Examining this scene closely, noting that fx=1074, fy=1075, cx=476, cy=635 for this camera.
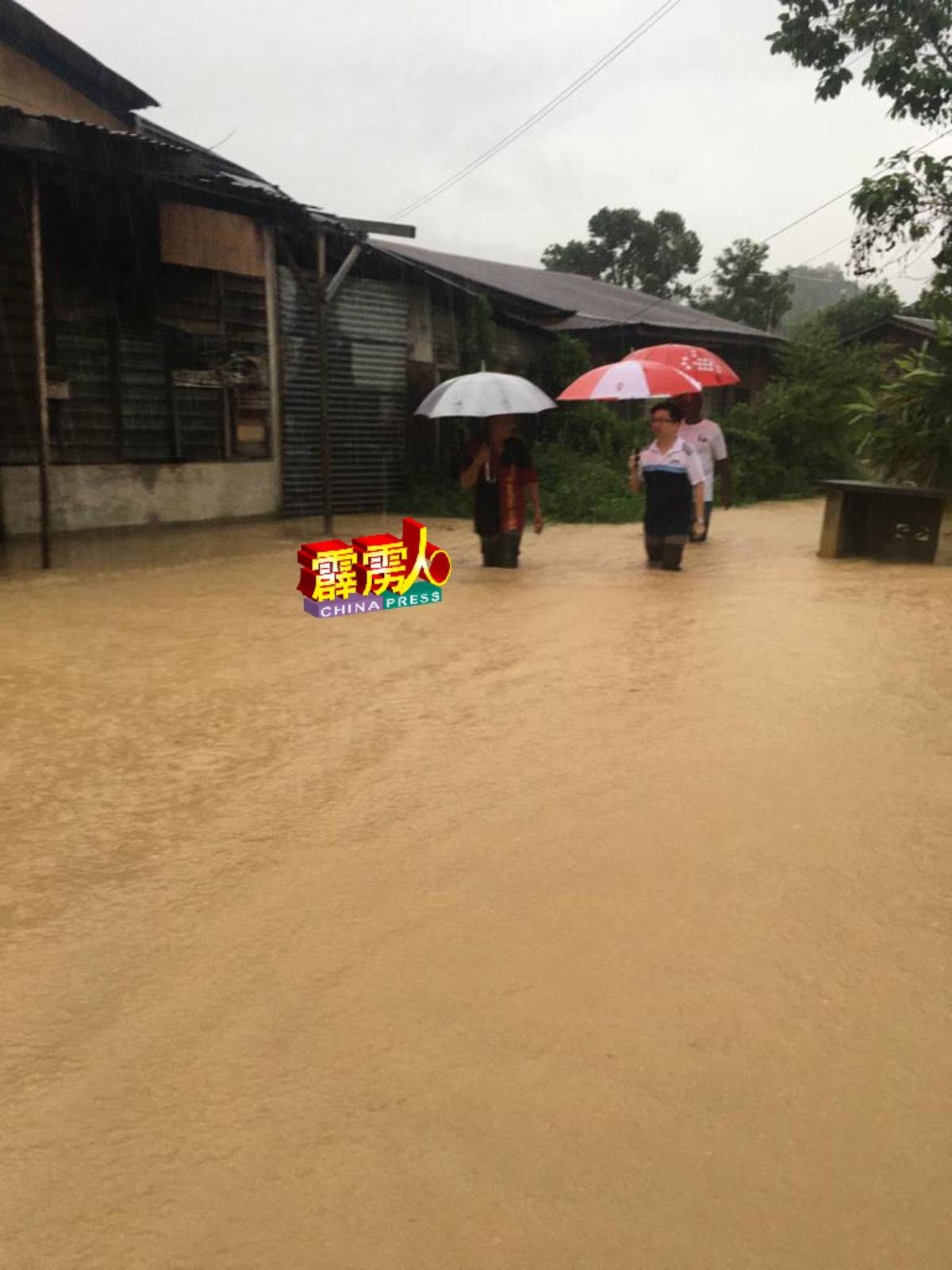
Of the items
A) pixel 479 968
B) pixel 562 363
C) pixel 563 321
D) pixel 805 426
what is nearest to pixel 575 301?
pixel 563 321

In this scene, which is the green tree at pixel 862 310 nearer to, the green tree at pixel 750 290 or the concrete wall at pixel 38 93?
the green tree at pixel 750 290

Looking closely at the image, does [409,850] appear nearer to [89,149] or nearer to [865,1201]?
[865,1201]

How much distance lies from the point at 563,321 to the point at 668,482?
40.9 ft

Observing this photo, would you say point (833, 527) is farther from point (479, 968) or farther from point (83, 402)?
point (479, 968)

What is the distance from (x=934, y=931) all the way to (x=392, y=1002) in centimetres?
141

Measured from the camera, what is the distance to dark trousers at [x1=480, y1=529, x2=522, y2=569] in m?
9.52

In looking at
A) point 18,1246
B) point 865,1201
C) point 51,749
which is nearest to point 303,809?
point 51,749

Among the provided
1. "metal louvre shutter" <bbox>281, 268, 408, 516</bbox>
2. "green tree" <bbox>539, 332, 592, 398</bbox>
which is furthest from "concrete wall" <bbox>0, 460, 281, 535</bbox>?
"green tree" <bbox>539, 332, 592, 398</bbox>

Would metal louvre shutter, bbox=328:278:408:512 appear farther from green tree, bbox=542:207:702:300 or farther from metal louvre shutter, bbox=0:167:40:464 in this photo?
green tree, bbox=542:207:702:300

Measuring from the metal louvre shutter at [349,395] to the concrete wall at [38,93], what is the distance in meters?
2.81

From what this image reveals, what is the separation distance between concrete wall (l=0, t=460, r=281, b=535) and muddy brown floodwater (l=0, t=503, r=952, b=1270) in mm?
6024

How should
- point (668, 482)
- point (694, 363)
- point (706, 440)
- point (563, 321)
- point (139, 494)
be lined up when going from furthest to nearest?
point (563, 321)
point (139, 494)
point (694, 363)
point (706, 440)
point (668, 482)

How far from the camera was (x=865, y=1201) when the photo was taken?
1854 mm

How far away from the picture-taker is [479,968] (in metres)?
2.61
